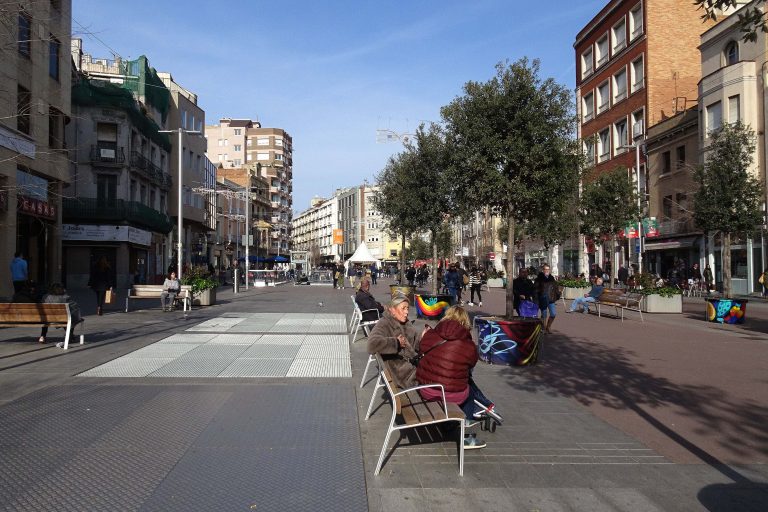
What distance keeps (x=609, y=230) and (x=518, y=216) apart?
64.4 ft

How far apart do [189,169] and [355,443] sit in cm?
4863

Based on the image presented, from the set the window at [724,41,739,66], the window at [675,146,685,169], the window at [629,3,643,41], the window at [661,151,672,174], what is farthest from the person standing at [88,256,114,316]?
the window at [629,3,643,41]

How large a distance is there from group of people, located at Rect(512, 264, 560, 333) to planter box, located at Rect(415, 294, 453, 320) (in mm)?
2586

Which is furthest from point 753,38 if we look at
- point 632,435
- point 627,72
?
point 627,72

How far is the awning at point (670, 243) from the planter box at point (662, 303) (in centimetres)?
1686

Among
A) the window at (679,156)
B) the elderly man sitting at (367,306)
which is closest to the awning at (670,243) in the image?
the window at (679,156)

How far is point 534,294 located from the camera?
13.4 metres

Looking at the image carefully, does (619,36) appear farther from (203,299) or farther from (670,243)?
(203,299)

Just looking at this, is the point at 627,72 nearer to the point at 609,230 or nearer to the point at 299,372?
the point at 609,230

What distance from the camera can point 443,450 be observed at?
207 inches

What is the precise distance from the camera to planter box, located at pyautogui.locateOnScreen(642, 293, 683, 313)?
20.0 metres

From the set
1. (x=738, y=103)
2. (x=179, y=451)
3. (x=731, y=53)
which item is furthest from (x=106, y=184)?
(x=179, y=451)

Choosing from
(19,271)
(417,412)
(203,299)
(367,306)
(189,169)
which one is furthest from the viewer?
(189,169)

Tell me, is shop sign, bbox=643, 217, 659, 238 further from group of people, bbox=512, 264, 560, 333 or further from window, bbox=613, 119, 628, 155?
group of people, bbox=512, 264, 560, 333
